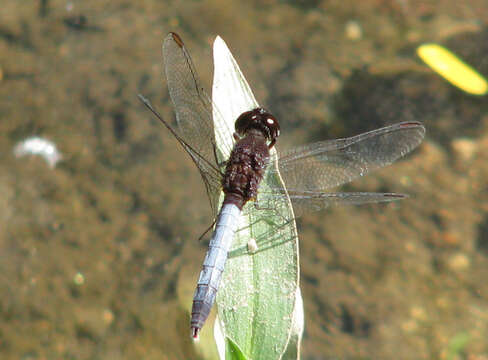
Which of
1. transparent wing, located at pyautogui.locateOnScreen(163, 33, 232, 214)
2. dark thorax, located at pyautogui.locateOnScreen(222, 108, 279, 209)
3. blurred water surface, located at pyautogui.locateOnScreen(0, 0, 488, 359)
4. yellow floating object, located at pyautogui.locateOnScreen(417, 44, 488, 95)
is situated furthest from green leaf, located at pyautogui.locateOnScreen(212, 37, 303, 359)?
yellow floating object, located at pyautogui.locateOnScreen(417, 44, 488, 95)

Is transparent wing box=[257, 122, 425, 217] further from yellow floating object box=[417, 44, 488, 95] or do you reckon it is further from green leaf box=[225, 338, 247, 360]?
yellow floating object box=[417, 44, 488, 95]

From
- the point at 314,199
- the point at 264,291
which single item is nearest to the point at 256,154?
the point at 314,199

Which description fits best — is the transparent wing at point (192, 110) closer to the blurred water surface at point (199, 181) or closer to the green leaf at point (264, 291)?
the green leaf at point (264, 291)

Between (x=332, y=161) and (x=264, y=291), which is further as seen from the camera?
(x=332, y=161)

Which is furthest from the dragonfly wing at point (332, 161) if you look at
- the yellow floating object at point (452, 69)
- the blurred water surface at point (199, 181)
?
the yellow floating object at point (452, 69)

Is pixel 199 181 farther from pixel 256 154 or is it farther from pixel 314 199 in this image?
Answer: pixel 314 199

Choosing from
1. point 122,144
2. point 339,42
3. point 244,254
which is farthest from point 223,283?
point 339,42

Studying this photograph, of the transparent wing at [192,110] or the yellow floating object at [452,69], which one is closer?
the transparent wing at [192,110]
